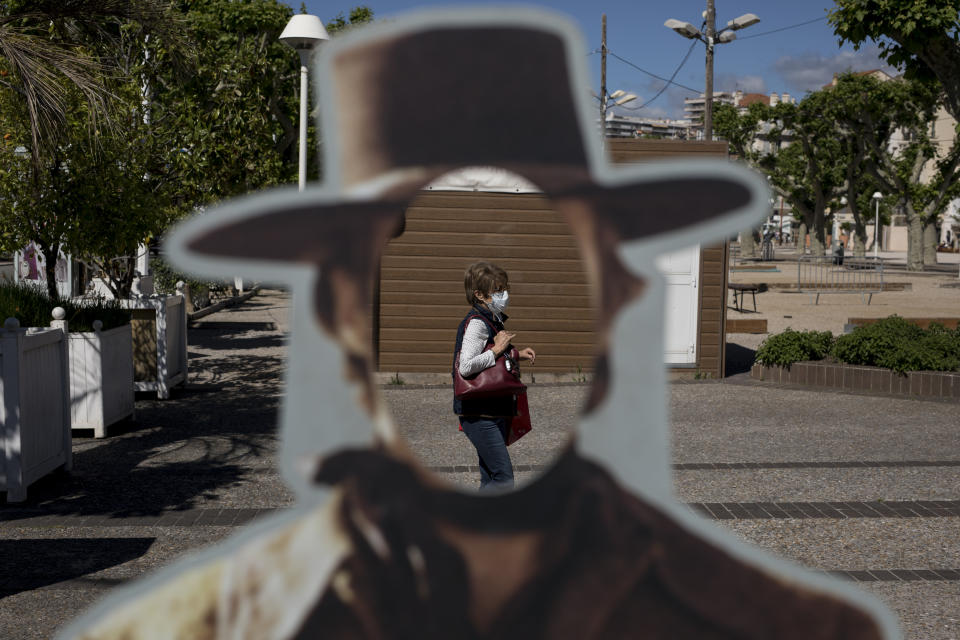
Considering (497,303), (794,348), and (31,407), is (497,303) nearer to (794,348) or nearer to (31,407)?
(31,407)

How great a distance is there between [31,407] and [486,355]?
3863 mm

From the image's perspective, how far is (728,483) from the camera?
7.12 m

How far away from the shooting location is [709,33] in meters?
23.0

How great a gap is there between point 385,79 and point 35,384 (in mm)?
6140

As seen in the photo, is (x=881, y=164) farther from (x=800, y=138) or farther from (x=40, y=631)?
(x=40, y=631)

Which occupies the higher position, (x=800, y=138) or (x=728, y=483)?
(x=800, y=138)

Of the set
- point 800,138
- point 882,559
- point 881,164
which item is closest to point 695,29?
point 882,559

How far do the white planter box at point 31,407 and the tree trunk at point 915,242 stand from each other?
42064mm

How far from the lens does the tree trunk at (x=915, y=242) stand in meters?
42.8

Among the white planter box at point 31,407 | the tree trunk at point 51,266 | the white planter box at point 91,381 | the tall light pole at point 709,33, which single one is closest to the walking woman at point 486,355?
the white planter box at point 31,407

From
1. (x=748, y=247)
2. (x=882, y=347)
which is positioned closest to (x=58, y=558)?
(x=882, y=347)

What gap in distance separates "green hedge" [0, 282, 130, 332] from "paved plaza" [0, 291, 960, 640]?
3.62 ft

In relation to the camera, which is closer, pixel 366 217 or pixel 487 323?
pixel 366 217

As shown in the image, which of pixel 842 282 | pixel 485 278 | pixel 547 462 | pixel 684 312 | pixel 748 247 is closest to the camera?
pixel 485 278
